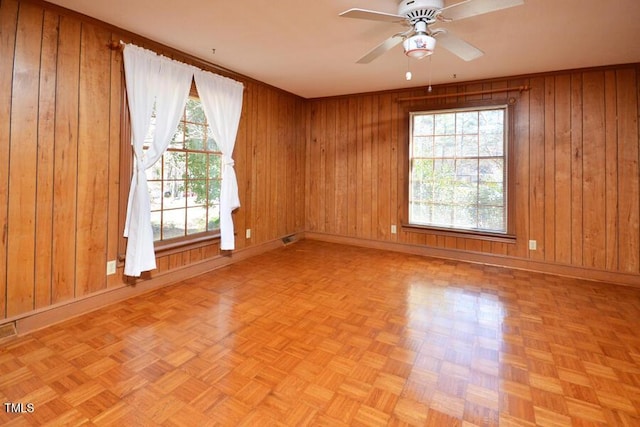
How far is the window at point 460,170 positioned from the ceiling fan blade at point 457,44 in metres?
1.89

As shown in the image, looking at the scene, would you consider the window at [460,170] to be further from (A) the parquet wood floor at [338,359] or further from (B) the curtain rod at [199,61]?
(B) the curtain rod at [199,61]

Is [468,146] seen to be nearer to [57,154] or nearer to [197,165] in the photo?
[197,165]

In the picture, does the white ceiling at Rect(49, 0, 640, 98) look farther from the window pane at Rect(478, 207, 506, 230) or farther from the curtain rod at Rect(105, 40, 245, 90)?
the window pane at Rect(478, 207, 506, 230)

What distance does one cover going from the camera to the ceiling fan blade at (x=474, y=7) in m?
1.72

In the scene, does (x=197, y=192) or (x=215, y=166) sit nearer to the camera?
(x=197, y=192)

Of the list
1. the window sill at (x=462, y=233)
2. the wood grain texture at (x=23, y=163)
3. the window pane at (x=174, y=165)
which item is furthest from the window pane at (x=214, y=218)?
the window sill at (x=462, y=233)

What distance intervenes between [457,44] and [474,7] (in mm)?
447

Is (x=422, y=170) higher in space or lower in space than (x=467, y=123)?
lower

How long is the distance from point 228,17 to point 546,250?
4041mm

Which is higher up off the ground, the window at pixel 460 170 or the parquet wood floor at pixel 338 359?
the window at pixel 460 170

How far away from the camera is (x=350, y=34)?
278cm

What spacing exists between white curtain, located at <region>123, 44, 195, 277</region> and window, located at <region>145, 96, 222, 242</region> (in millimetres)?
138

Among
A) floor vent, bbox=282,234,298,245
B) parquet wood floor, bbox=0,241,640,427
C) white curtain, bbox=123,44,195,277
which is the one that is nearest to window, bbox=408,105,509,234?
parquet wood floor, bbox=0,241,640,427

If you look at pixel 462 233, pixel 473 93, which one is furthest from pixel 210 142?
pixel 462 233
